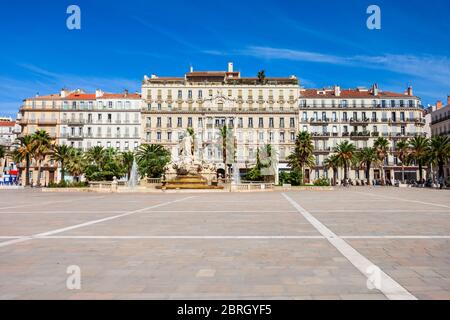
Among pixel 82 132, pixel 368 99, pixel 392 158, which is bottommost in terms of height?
pixel 392 158

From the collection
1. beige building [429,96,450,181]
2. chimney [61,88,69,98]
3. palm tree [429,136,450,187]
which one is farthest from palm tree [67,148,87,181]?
beige building [429,96,450,181]

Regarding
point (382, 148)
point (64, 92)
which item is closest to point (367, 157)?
point (382, 148)

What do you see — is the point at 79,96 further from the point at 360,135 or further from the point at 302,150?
the point at 360,135

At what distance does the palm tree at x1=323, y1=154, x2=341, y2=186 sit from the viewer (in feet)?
218

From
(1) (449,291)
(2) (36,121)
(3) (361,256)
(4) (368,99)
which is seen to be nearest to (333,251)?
(3) (361,256)

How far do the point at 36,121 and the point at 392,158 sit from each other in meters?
73.3

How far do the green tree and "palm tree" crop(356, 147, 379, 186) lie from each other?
3772cm

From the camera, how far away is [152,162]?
55.7m

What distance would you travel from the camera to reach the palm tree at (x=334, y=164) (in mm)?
66575

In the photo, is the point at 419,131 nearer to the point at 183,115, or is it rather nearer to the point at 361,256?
the point at 183,115

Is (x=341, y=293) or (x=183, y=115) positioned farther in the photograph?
(x=183, y=115)

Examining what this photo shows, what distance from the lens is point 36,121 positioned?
241 feet

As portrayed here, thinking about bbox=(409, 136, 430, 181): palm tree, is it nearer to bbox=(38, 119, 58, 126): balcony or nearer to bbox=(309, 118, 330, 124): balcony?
bbox=(309, 118, 330, 124): balcony

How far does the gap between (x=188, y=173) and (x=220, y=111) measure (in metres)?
30.8
